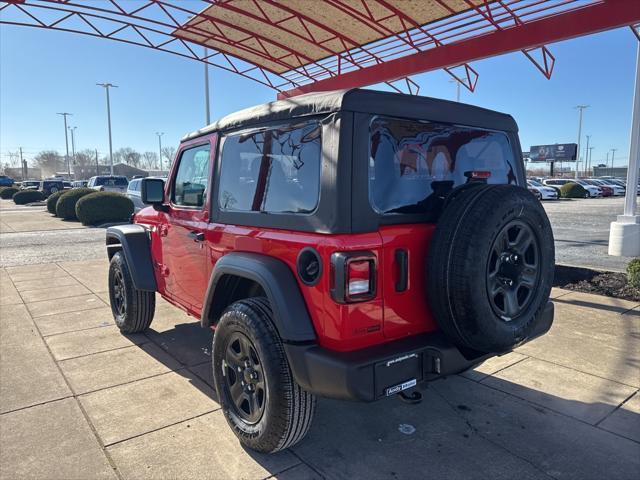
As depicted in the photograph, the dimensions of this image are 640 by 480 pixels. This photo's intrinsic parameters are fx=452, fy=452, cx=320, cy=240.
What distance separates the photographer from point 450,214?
2.41 meters

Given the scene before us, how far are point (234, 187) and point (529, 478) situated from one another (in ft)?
8.19

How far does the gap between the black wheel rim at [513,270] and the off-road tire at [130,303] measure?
138 inches

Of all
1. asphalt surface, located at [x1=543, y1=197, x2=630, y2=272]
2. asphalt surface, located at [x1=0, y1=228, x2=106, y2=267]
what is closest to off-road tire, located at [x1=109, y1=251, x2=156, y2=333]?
asphalt surface, located at [x1=0, y1=228, x2=106, y2=267]

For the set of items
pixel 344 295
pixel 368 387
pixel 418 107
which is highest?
pixel 418 107

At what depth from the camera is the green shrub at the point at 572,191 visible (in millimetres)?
35156

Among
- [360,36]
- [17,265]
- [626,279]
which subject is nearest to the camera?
[626,279]

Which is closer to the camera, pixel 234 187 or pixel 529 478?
pixel 529 478

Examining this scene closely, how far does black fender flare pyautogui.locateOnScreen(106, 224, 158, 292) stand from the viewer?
4312 mm

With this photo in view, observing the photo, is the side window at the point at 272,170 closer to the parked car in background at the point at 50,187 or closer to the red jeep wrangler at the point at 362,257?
the red jeep wrangler at the point at 362,257

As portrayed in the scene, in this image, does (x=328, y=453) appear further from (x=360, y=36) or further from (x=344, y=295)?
(x=360, y=36)

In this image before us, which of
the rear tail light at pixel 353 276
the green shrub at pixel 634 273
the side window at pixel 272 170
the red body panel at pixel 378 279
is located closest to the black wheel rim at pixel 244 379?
the red body panel at pixel 378 279

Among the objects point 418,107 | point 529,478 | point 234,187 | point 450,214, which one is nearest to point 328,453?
point 529,478

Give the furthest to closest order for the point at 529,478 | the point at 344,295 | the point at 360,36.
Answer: the point at 360,36 < the point at 529,478 < the point at 344,295

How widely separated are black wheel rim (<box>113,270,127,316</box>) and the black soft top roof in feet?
7.69
